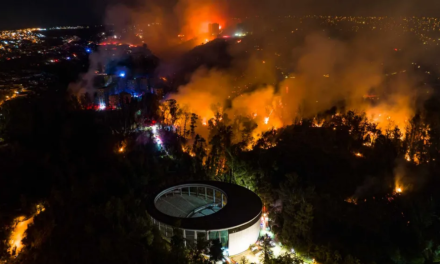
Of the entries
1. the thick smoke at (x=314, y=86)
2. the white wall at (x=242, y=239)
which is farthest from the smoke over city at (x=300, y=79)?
the white wall at (x=242, y=239)

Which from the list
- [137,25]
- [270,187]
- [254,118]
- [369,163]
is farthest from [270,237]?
[137,25]

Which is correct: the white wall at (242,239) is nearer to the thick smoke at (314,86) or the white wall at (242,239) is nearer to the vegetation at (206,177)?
the vegetation at (206,177)

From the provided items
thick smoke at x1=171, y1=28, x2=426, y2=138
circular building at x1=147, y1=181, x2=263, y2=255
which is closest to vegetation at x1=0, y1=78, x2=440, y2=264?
circular building at x1=147, y1=181, x2=263, y2=255

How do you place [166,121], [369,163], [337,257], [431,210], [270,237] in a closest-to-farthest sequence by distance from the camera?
[337,257], [270,237], [431,210], [369,163], [166,121]

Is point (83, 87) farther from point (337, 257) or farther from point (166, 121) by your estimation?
point (337, 257)

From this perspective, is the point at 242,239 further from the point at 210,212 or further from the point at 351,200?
the point at 351,200

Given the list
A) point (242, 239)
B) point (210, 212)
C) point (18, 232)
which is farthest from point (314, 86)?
point (18, 232)

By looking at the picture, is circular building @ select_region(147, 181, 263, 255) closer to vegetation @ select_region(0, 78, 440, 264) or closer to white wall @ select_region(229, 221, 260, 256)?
white wall @ select_region(229, 221, 260, 256)
